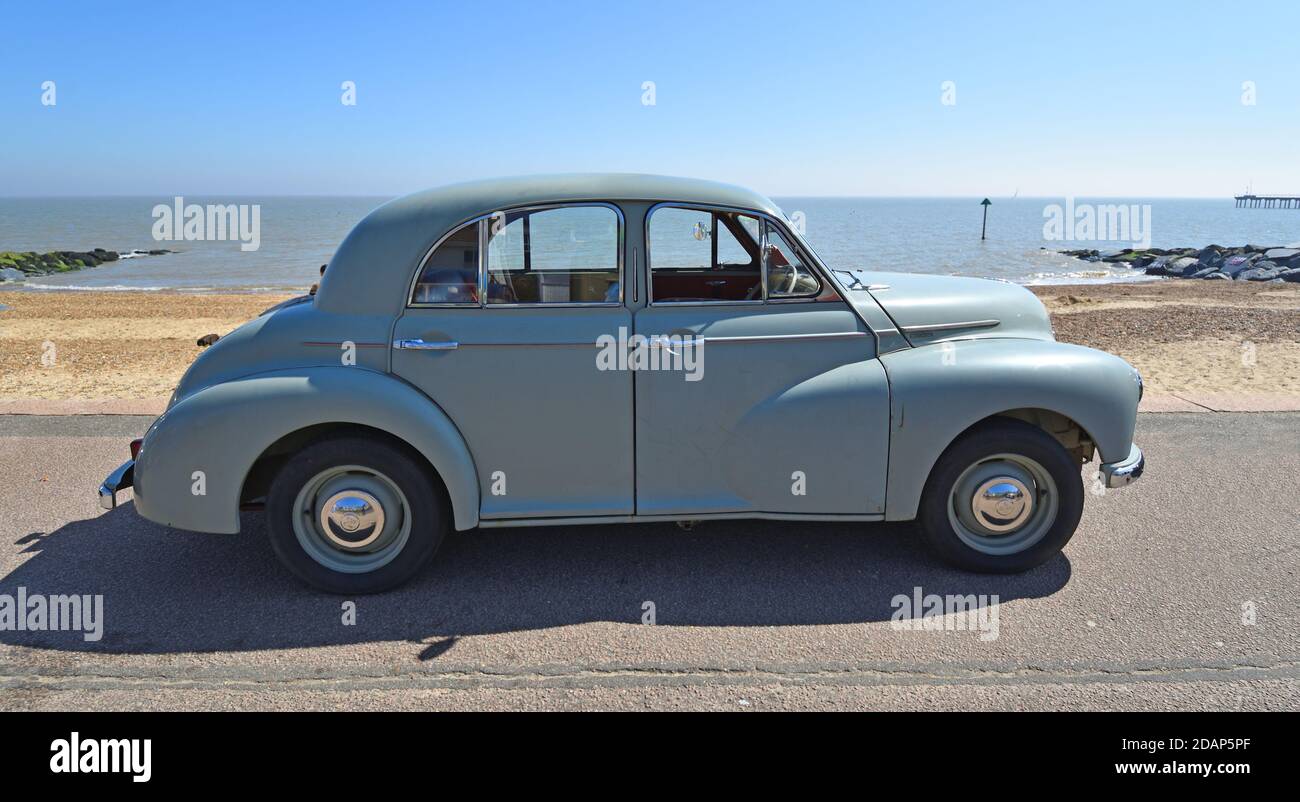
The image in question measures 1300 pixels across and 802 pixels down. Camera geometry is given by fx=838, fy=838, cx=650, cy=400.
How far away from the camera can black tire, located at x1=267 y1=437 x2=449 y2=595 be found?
3.86 metres

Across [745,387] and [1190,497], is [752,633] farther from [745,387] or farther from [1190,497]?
[1190,497]

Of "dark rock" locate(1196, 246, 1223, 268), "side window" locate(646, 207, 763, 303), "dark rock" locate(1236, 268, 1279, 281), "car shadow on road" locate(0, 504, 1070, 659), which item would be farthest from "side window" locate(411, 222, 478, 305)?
"dark rock" locate(1196, 246, 1223, 268)

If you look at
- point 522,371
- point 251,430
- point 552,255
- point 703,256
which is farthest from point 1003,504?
point 251,430

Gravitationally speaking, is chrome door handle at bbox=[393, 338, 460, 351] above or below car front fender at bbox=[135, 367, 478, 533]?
above

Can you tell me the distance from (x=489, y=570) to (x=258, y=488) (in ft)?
3.93

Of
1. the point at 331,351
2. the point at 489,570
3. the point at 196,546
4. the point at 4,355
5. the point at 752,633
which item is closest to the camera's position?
the point at 752,633

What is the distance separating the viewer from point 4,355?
10.3 m

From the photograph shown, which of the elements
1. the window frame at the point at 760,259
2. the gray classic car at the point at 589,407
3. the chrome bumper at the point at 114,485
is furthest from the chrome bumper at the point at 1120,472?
the chrome bumper at the point at 114,485

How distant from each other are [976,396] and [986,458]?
12.7 inches

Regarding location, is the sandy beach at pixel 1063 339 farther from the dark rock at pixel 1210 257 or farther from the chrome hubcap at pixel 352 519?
the dark rock at pixel 1210 257

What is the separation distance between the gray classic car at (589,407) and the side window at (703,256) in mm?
37

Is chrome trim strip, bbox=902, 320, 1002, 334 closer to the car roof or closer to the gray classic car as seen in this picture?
the gray classic car

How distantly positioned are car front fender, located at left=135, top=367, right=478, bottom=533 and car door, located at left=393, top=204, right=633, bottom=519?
12 cm
